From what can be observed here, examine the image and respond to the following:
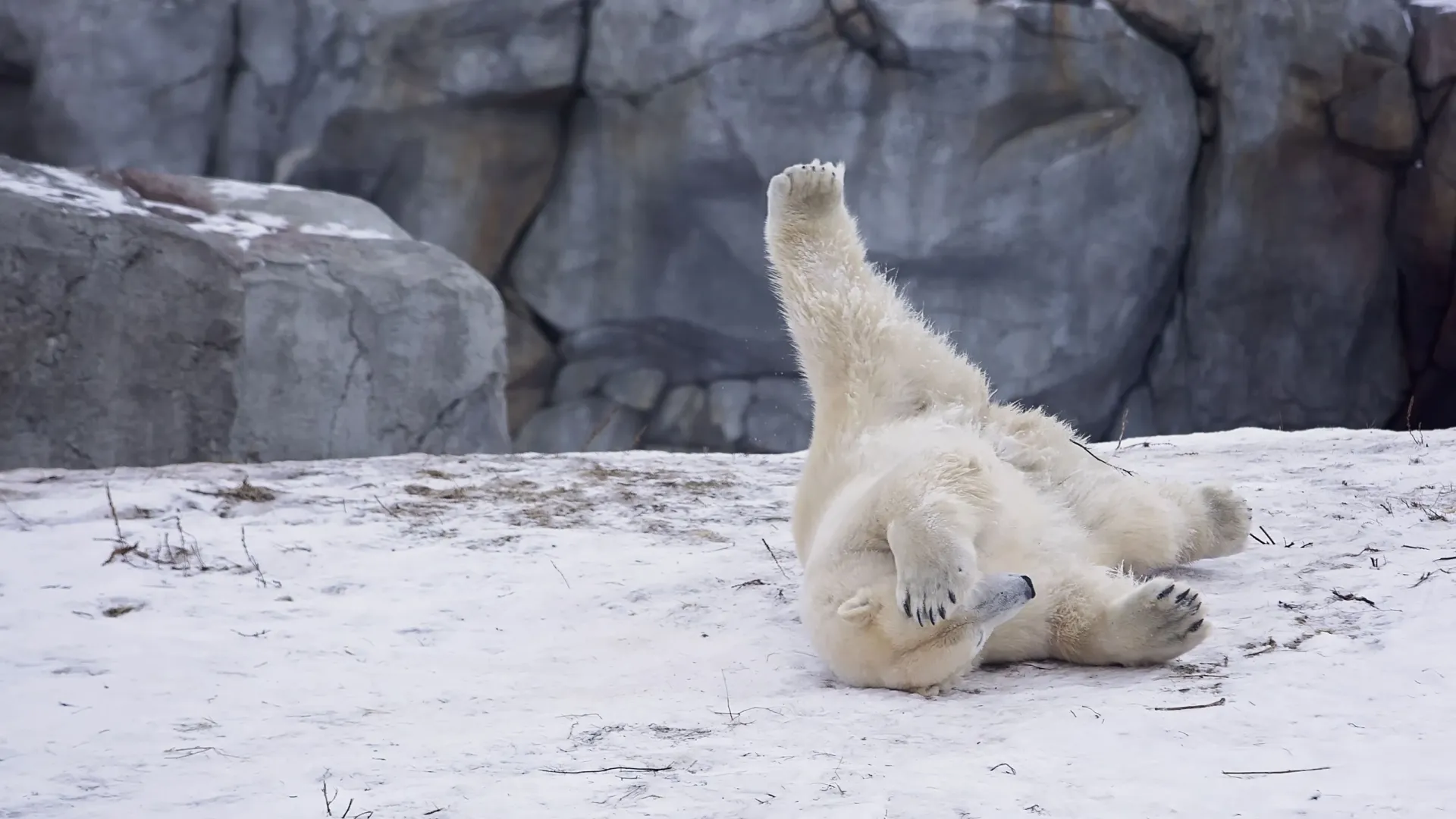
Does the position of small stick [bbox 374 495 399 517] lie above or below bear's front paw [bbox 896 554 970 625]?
below

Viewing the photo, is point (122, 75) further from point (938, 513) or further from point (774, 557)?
point (938, 513)


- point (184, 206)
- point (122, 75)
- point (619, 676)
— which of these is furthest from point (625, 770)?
point (122, 75)

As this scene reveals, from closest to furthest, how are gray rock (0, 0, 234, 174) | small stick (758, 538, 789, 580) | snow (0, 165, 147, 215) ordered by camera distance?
small stick (758, 538, 789, 580) → snow (0, 165, 147, 215) → gray rock (0, 0, 234, 174)

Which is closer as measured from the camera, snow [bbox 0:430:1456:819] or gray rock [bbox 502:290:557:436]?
snow [bbox 0:430:1456:819]

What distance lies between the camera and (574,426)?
10.7 metres

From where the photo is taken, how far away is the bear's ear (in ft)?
7.50

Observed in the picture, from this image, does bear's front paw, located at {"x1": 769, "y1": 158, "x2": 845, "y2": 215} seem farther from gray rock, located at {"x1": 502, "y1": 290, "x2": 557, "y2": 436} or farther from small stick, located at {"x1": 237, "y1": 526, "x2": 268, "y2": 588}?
gray rock, located at {"x1": 502, "y1": 290, "x2": 557, "y2": 436}

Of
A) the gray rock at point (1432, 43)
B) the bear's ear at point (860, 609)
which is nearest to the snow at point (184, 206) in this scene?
the bear's ear at point (860, 609)

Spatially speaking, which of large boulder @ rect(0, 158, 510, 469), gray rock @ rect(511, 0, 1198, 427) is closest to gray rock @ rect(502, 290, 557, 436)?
gray rock @ rect(511, 0, 1198, 427)

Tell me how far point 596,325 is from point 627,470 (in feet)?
19.7

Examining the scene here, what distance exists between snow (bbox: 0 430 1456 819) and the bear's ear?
0.14 metres

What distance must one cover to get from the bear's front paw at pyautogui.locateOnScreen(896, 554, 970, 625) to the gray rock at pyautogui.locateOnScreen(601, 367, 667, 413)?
28.7 feet

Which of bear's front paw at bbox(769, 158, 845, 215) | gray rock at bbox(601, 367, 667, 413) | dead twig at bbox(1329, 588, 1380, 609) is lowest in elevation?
gray rock at bbox(601, 367, 667, 413)

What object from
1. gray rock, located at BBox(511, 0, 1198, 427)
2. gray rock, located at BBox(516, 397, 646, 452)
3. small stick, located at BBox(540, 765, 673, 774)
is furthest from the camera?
gray rock, located at BBox(516, 397, 646, 452)
